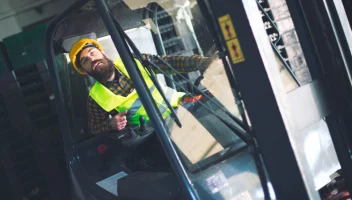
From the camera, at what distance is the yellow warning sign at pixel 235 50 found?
1.28m

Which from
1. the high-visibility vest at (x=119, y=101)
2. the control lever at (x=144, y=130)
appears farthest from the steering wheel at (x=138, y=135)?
the high-visibility vest at (x=119, y=101)

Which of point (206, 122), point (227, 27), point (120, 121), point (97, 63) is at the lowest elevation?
point (206, 122)

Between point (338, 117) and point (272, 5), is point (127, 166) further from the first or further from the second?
point (272, 5)

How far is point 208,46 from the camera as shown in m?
1.48

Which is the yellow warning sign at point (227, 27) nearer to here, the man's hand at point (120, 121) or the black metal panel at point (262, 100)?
the black metal panel at point (262, 100)

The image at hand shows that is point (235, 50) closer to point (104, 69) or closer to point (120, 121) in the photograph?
point (120, 121)

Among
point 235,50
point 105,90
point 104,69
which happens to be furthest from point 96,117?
point 235,50

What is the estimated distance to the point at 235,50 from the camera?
1.29m

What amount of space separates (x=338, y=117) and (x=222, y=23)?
679mm

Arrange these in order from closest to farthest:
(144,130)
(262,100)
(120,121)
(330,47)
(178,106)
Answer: (262,100) < (330,47) < (178,106) < (144,130) < (120,121)

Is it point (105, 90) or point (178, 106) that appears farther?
point (105, 90)

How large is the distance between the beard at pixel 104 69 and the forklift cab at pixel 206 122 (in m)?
0.10

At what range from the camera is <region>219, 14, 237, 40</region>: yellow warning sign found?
1.27m

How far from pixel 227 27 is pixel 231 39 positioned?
0.05m
